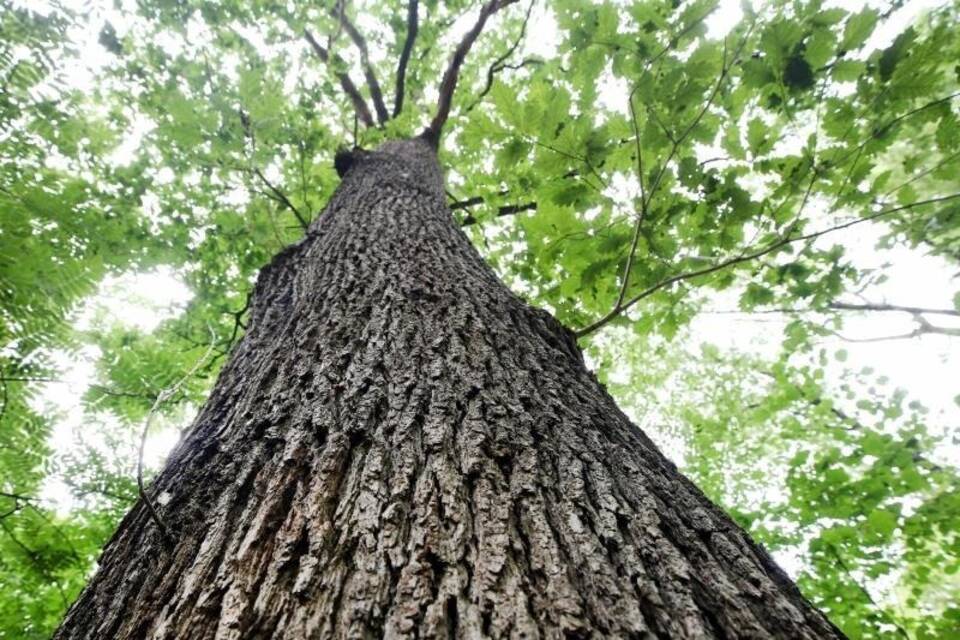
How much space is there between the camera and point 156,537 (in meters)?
1.11

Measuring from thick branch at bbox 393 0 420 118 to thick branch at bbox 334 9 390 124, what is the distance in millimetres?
321

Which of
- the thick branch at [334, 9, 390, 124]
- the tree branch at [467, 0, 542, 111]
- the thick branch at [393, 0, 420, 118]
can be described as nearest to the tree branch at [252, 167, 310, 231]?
the thick branch at [393, 0, 420, 118]

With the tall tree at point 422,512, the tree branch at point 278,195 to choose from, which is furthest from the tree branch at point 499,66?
the tall tree at point 422,512

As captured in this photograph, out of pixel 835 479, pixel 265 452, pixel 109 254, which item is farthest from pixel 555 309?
pixel 109 254

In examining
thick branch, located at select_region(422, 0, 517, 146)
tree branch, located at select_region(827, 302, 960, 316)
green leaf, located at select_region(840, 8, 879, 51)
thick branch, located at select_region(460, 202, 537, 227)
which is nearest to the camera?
green leaf, located at select_region(840, 8, 879, 51)

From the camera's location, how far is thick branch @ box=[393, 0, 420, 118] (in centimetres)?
610

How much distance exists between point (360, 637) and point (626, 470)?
0.69 m

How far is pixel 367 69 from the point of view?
6.75 metres

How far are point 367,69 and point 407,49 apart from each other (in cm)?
82

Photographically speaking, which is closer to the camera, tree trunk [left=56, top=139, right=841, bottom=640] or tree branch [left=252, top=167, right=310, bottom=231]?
tree trunk [left=56, top=139, right=841, bottom=640]

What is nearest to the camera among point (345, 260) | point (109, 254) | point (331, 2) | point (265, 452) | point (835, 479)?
point (265, 452)

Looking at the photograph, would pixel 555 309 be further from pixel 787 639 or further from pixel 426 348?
pixel 787 639

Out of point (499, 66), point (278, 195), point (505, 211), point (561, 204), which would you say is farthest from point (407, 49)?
point (561, 204)

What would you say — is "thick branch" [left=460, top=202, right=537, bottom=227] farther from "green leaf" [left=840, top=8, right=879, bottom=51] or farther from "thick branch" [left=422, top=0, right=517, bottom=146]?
"green leaf" [left=840, top=8, right=879, bottom=51]
